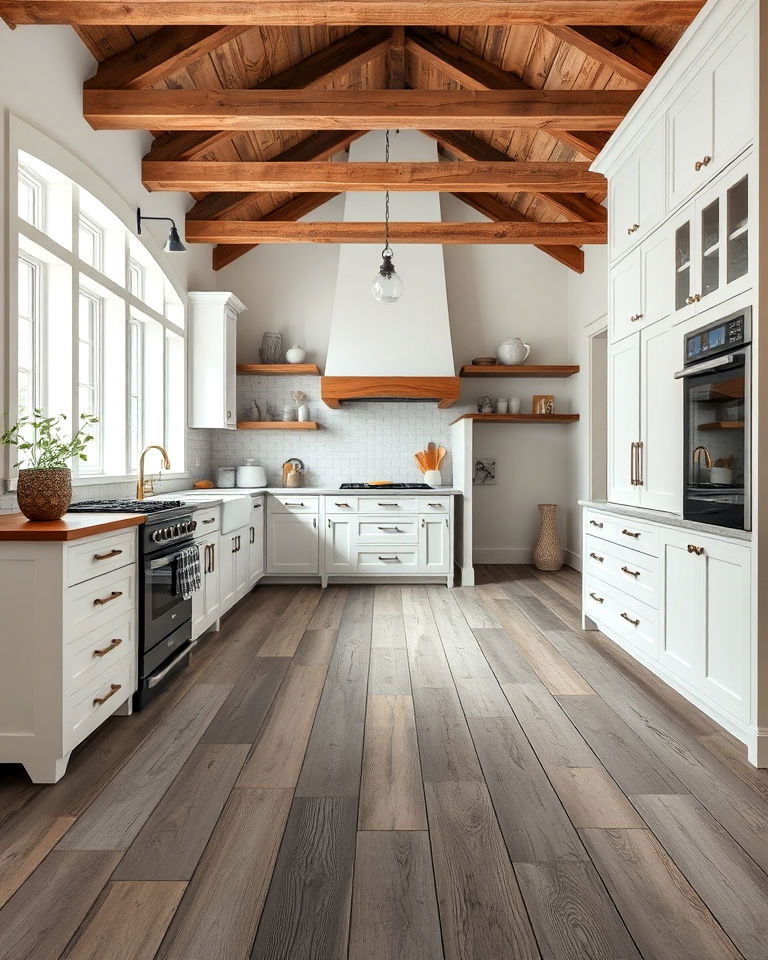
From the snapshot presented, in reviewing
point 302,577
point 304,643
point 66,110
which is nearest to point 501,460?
point 302,577

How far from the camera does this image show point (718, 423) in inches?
102

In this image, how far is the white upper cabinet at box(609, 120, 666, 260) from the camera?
3.18m

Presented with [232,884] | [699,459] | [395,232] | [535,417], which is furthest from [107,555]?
[535,417]

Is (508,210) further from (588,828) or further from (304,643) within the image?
(588,828)

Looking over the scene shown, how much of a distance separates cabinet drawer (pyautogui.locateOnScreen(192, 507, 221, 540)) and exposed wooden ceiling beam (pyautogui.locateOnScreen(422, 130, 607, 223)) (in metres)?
3.77

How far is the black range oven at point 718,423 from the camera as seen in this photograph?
2395 millimetres

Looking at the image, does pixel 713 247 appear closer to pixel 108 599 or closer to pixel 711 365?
pixel 711 365

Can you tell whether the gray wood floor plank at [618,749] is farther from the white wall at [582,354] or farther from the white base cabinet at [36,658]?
the white wall at [582,354]

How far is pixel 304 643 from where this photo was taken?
3.96 m

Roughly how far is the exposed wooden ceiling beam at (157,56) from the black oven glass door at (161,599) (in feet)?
8.79

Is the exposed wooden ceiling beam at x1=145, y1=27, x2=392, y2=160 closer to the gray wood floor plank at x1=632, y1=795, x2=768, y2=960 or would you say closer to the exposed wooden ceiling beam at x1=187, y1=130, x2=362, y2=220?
the exposed wooden ceiling beam at x1=187, y1=130, x2=362, y2=220

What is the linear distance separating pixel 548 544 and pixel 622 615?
3.04 meters

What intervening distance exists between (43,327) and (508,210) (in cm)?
486

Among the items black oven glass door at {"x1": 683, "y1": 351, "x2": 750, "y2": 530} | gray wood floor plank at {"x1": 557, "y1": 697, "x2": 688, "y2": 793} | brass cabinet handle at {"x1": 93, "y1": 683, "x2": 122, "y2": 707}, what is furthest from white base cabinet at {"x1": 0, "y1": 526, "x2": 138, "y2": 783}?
black oven glass door at {"x1": 683, "y1": 351, "x2": 750, "y2": 530}
